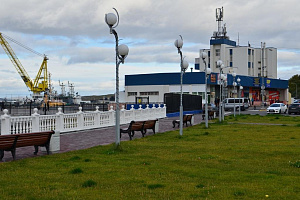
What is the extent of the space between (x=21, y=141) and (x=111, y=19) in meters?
4.82

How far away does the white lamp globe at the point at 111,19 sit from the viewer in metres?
13.5

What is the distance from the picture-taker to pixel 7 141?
440 inches

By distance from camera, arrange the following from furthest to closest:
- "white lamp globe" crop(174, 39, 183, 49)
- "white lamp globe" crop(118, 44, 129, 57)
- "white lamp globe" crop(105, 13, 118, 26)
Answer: "white lamp globe" crop(174, 39, 183, 49), "white lamp globe" crop(118, 44, 129, 57), "white lamp globe" crop(105, 13, 118, 26)

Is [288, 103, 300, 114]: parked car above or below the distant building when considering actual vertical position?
below

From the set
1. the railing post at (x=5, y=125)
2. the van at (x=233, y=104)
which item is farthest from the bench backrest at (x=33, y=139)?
the van at (x=233, y=104)

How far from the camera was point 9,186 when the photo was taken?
7.89 m

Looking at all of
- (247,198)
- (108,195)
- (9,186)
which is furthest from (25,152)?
(247,198)

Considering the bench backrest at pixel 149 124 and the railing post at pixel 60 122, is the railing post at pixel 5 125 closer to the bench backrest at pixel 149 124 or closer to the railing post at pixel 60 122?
the railing post at pixel 60 122

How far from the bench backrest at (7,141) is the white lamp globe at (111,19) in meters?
4.81

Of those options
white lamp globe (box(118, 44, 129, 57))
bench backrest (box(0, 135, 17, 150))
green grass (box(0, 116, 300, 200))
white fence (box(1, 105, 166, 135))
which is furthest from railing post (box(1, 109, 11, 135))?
white lamp globe (box(118, 44, 129, 57))

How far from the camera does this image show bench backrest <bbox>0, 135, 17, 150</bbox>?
11.1 metres

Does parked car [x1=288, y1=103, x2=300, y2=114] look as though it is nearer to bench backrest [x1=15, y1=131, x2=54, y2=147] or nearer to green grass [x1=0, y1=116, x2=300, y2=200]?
green grass [x1=0, y1=116, x2=300, y2=200]

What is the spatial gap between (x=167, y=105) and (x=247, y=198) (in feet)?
115

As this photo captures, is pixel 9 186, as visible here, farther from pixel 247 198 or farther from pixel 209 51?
pixel 209 51
